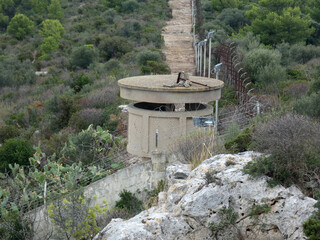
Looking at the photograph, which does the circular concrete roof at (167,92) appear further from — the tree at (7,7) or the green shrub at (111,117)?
the tree at (7,7)

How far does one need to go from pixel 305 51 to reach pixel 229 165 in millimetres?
21913

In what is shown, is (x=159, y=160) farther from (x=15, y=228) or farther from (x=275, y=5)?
(x=275, y=5)

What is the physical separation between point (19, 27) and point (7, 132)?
25.5m

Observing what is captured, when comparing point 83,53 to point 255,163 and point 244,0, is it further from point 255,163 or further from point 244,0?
point 255,163

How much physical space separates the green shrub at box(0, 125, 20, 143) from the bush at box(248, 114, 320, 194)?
44.3 feet

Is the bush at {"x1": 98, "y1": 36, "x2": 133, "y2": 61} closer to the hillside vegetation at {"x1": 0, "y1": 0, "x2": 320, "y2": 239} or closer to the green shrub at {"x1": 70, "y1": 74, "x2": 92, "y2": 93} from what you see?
the hillside vegetation at {"x1": 0, "y1": 0, "x2": 320, "y2": 239}

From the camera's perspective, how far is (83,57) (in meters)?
30.2

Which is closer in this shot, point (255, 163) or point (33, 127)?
point (255, 163)

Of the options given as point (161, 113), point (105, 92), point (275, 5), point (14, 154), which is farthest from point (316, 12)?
point (161, 113)

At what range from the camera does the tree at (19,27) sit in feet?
133

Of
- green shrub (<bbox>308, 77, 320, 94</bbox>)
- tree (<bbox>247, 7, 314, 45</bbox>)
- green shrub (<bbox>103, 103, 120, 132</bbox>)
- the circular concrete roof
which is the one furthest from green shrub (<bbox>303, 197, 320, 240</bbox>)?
tree (<bbox>247, 7, 314, 45</bbox>)

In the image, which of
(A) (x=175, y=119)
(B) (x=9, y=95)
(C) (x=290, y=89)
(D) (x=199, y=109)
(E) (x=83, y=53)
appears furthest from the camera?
(E) (x=83, y=53)

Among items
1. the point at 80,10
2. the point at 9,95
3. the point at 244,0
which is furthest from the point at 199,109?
the point at 80,10

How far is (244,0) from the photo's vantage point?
146ft
